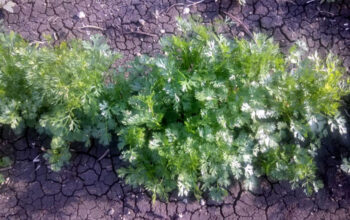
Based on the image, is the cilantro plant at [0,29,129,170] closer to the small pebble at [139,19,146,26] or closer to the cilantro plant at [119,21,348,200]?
the cilantro plant at [119,21,348,200]

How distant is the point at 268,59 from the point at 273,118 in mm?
787

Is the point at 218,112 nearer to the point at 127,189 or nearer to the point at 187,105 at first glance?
the point at 187,105

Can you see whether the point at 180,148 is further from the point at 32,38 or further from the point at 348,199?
the point at 32,38

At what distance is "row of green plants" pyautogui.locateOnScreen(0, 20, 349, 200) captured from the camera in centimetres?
307

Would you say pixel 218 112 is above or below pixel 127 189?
above

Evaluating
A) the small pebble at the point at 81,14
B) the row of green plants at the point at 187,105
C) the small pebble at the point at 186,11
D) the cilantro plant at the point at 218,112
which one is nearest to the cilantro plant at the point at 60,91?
the row of green plants at the point at 187,105

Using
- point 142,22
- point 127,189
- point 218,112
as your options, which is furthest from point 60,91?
point 142,22

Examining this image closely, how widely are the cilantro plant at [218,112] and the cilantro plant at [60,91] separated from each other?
31cm

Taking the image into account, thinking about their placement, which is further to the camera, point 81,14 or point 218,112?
point 81,14

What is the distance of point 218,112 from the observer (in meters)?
3.08

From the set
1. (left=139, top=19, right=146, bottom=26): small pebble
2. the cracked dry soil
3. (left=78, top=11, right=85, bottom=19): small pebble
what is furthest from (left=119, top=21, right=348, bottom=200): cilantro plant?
(left=78, top=11, right=85, bottom=19): small pebble

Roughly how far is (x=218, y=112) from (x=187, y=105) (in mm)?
313

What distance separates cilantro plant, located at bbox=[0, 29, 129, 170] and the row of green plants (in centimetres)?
1

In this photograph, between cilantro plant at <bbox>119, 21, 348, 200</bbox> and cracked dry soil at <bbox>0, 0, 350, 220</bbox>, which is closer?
cilantro plant at <bbox>119, 21, 348, 200</bbox>
